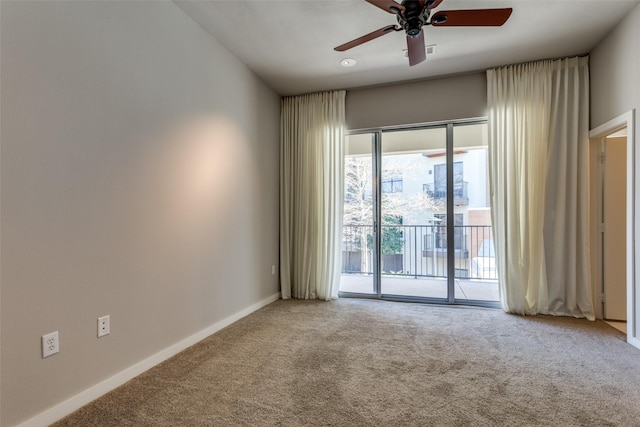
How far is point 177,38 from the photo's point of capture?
8.47ft

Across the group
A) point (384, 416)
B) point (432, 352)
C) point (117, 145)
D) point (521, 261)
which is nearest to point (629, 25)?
point (521, 261)

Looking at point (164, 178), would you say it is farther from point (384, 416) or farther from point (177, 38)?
point (384, 416)

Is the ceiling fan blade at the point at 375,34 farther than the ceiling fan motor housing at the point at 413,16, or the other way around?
the ceiling fan blade at the point at 375,34

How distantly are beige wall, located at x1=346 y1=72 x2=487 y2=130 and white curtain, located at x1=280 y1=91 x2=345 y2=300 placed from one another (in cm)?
25

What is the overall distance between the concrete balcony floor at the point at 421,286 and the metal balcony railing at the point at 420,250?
3.1 inches

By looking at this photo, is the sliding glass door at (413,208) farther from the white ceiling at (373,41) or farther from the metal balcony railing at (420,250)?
the white ceiling at (373,41)

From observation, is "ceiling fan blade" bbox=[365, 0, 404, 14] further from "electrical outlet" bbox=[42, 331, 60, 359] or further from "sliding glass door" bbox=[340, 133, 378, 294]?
"electrical outlet" bbox=[42, 331, 60, 359]

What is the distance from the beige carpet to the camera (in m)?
1.73

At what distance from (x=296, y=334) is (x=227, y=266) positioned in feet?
3.19

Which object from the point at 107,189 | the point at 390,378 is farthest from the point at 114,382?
the point at 390,378

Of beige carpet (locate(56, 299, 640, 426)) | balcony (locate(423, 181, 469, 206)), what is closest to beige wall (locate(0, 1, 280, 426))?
beige carpet (locate(56, 299, 640, 426))

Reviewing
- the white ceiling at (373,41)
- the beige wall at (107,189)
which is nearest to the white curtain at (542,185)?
the white ceiling at (373,41)

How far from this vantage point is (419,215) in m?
4.23

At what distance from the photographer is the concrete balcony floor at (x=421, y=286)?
4.00 metres
